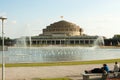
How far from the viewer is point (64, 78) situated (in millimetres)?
15758

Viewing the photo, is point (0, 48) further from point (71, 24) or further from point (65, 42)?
point (71, 24)

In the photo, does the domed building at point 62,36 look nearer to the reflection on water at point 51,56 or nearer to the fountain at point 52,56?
the fountain at point 52,56

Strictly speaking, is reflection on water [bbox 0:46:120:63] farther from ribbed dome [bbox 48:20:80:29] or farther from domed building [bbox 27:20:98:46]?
ribbed dome [bbox 48:20:80:29]

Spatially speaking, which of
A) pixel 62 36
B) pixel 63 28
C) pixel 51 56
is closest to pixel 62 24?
pixel 63 28

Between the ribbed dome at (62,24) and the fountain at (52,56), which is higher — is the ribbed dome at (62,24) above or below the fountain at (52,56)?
above

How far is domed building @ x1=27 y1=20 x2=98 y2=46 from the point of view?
159875 millimetres

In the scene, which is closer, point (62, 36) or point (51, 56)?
point (51, 56)

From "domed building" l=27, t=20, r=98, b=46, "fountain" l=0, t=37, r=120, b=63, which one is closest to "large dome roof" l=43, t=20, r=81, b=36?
"domed building" l=27, t=20, r=98, b=46

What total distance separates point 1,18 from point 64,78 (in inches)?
198

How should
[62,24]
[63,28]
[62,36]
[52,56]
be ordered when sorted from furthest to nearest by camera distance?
[62,24] → [63,28] → [62,36] → [52,56]

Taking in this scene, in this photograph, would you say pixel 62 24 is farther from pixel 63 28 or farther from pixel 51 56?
pixel 51 56

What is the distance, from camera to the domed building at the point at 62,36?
525ft

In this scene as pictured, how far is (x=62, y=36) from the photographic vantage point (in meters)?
162

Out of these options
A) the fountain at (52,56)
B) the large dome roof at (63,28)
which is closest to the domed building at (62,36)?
the large dome roof at (63,28)
